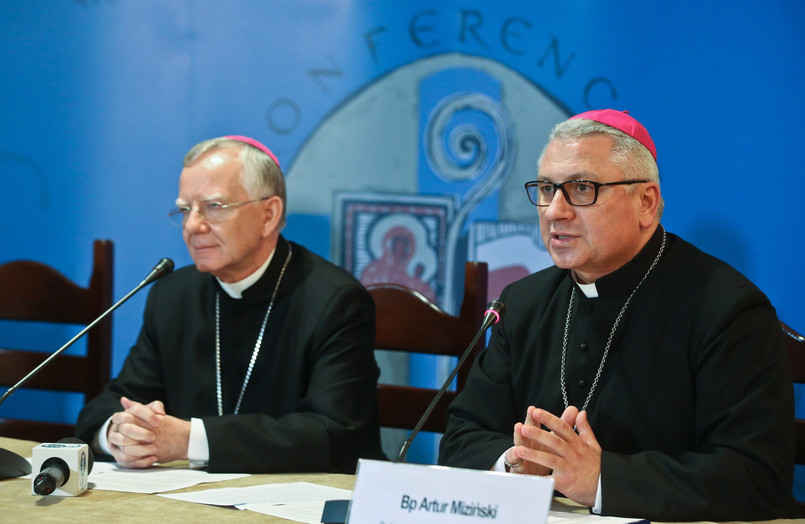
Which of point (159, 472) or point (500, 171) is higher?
point (500, 171)

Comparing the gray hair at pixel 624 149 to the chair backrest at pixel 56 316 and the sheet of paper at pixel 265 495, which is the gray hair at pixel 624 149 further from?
the chair backrest at pixel 56 316

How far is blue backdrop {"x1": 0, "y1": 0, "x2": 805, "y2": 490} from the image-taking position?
3.02 metres

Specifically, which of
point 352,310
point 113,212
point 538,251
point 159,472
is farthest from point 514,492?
point 113,212

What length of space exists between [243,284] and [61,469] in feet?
3.87

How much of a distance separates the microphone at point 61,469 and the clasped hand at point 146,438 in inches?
10.0

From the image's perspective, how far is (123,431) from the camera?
2111mm

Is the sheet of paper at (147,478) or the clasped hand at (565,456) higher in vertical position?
the clasped hand at (565,456)

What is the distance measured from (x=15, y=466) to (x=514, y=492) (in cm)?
125

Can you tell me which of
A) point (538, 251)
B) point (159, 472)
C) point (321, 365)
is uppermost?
point (538, 251)

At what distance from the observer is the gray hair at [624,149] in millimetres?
2125

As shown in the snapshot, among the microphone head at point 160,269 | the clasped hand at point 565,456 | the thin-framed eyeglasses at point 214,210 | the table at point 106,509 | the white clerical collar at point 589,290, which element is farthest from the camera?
the thin-framed eyeglasses at point 214,210

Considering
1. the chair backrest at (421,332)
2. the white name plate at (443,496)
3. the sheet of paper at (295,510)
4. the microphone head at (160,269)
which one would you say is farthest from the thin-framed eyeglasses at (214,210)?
the white name plate at (443,496)

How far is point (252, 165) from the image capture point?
2.86m

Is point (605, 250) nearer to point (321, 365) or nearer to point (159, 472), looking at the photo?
point (321, 365)
